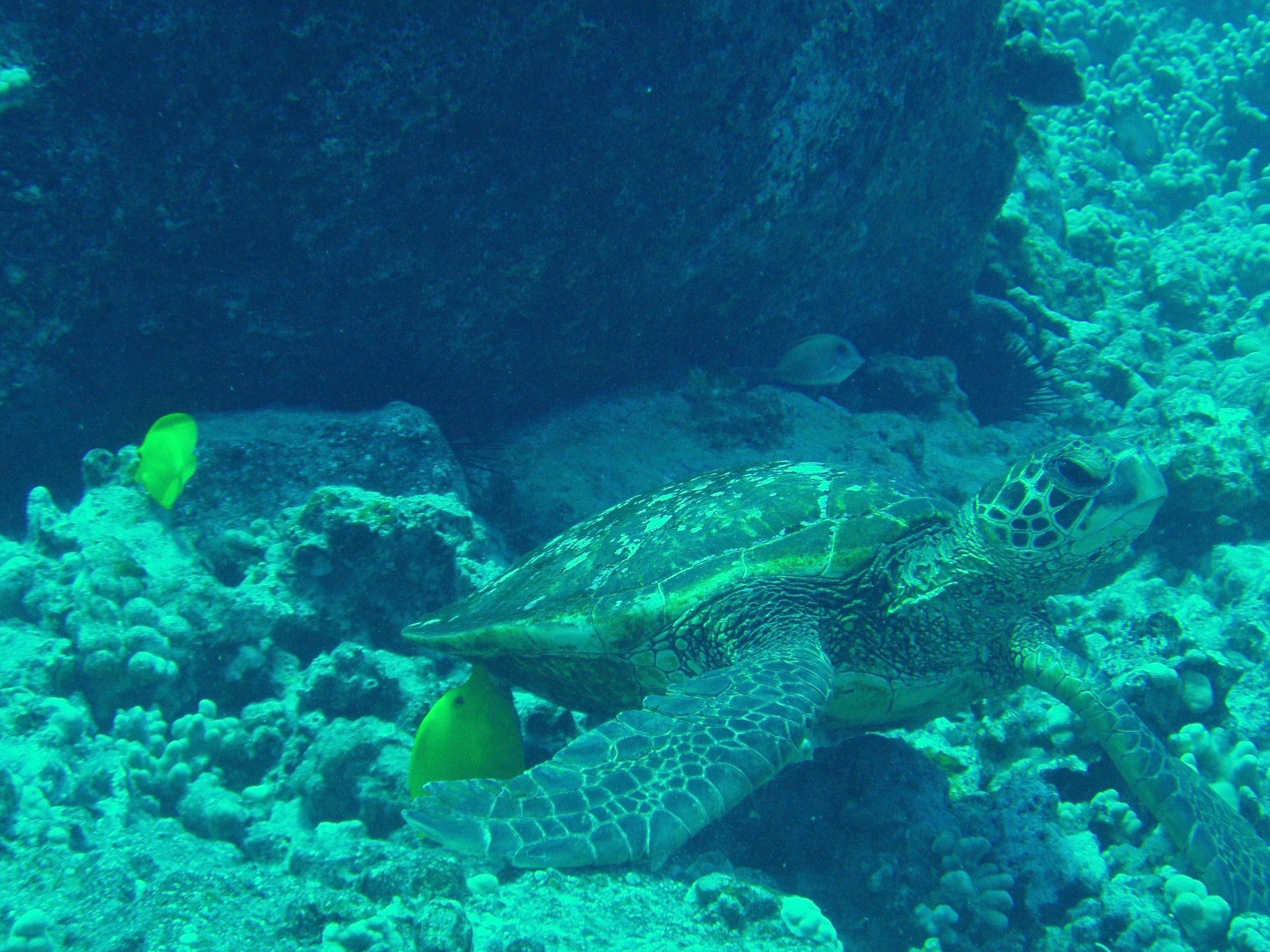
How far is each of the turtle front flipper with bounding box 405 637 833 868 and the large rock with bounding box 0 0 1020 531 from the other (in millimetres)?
2702

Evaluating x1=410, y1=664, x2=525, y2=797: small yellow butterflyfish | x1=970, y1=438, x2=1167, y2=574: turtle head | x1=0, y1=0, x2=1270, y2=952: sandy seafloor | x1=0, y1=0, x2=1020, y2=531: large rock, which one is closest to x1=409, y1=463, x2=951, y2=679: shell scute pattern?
x1=410, y1=664, x2=525, y2=797: small yellow butterflyfish

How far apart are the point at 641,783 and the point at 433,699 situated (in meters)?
1.42

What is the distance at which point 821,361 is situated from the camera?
5.14 metres

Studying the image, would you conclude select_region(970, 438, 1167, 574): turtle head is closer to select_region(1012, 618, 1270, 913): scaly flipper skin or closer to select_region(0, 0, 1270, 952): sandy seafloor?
select_region(1012, 618, 1270, 913): scaly flipper skin

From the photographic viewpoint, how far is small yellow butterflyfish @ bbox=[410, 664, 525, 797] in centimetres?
231

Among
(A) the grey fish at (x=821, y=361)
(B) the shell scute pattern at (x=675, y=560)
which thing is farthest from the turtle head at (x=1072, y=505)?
(A) the grey fish at (x=821, y=361)

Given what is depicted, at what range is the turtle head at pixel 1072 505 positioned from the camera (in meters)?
2.22

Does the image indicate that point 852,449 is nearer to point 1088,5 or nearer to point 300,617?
point 300,617

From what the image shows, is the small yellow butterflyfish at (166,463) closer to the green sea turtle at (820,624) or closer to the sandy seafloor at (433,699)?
the sandy seafloor at (433,699)

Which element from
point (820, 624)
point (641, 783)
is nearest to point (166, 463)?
point (641, 783)

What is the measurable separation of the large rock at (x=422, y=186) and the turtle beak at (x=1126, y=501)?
2.76 metres

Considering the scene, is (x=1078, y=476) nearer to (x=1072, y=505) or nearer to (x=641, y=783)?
(x=1072, y=505)

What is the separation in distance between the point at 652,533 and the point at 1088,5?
14.0 metres

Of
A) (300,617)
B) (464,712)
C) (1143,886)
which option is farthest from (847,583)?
(300,617)
